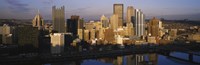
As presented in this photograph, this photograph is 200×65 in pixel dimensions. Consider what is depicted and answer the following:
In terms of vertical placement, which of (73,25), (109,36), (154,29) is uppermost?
(73,25)

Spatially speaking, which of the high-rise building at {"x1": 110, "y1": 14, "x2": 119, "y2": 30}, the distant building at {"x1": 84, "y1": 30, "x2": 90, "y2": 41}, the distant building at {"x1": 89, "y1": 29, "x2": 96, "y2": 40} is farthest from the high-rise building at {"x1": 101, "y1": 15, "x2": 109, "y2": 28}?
the distant building at {"x1": 84, "y1": 30, "x2": 90, "y2": 41}

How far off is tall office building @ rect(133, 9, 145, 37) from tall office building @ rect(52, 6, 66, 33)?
5629 mm

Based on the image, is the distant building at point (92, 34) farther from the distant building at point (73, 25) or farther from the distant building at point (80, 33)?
the distant building at point (73, 25)

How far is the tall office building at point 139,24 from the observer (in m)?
25.7

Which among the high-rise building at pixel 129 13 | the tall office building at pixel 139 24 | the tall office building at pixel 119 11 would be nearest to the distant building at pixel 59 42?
the tall office building at pixel 139 24

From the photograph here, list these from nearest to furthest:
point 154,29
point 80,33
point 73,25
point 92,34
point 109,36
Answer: point 109,36
point 80,33
point 92,34
point 73,25
point 154,29

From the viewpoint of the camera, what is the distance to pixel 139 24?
2688 cm

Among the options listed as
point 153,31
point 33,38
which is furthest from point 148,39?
point 33,38

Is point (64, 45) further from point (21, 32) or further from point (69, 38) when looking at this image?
point (21, 32)

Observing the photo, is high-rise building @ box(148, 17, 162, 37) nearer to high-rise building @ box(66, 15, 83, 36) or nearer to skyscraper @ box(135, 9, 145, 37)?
skyscraper @ box(135, 9, 145, 37)

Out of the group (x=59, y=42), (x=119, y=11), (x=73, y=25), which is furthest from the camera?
(x=119, y=11)

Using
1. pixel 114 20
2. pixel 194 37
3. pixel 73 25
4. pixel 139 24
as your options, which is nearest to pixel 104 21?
pixel 114 20

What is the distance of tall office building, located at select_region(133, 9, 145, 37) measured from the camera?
2571 cm

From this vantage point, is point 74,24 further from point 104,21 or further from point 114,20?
point 114,20
